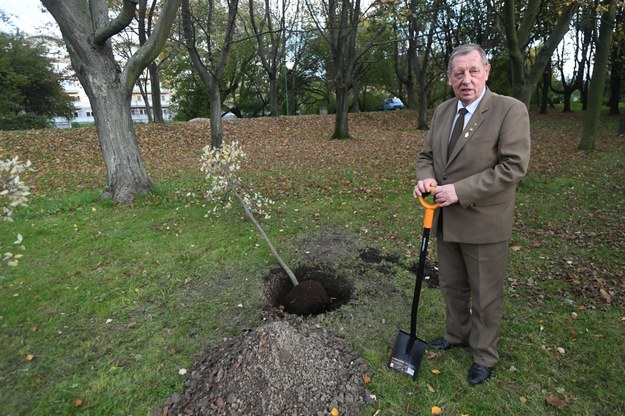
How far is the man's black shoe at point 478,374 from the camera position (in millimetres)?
2848

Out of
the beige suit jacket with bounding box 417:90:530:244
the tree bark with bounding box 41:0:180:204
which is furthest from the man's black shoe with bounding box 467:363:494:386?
the tree bark with bounding box 41:0:180:204

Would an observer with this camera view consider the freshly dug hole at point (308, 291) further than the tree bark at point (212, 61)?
No

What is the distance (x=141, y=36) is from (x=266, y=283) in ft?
46.3

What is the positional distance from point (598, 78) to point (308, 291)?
12.4 m

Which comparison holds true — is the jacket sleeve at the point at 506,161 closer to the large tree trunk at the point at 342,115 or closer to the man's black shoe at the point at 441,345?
the man's black shoe at the point at 441,345

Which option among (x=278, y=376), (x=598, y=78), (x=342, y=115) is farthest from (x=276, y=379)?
(x=342, y=115)

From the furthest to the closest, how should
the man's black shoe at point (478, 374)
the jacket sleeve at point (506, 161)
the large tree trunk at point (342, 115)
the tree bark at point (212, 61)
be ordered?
the large tree trunk at point (342, 115)
the tree bark at point (212, 61)
the man's black shoe at point (478, 374)
the jacket sleeve at point (506, 161)

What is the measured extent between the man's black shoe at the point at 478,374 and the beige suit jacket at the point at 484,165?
3.52ft

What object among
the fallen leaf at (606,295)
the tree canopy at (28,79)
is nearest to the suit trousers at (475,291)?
the fallen leaf at (606,295)

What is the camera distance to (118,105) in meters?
7.12

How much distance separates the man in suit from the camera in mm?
2371

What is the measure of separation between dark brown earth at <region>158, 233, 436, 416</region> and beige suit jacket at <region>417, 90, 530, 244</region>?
137 cm

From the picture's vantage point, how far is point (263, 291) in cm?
428

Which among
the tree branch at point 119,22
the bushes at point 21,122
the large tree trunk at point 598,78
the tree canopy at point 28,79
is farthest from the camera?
the tree canopy at point 28,79
